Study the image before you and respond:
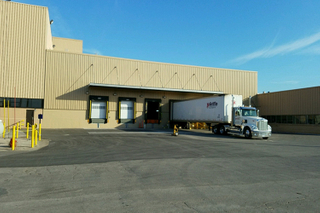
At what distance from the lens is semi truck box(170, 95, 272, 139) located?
72.4 feet

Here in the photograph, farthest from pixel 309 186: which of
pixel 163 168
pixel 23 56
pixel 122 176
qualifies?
pixel 23 56

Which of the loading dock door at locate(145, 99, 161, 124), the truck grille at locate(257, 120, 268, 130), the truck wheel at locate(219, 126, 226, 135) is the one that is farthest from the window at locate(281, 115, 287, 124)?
the loading dock door at locate(145, 99, 161, 124)

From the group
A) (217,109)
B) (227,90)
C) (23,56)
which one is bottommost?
(217,109)

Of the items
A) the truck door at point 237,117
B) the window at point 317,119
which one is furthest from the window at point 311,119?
the truck door at point 237,117

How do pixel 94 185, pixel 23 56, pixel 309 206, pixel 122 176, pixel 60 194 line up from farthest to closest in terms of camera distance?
pixel 23 56 < pixel 122 176 < pixel 94 185 < pixel 60 194 < pixel 309 206

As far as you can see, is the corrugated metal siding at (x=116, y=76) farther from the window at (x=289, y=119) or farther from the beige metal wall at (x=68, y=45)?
the beige metal wall at (x=68, y=45)

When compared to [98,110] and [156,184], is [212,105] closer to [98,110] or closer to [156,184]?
[98,110]

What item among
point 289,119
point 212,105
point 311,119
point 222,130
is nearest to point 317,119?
point 311,119

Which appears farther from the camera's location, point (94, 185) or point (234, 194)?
point (94, 185)

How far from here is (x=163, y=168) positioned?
8867mm

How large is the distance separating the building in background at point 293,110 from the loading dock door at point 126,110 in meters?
19.4

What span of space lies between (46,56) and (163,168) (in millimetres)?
27015

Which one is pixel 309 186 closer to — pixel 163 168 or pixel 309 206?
pixel 309 206

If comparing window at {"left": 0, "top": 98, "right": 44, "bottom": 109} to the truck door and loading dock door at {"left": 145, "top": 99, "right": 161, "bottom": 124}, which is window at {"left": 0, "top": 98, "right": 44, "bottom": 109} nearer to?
loading dock door at {"left": 145, "top": 99, "right": 161, "bottom": 124}
